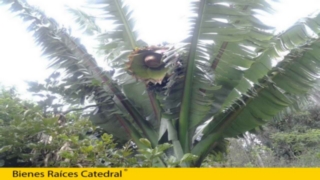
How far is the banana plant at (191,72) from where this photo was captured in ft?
7.16

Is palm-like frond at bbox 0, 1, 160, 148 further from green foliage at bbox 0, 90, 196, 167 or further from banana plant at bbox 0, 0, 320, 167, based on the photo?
green foliage at bbox 0, 90, 196, 167

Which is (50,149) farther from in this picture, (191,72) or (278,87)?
(278,87)

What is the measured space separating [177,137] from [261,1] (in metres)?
1.13

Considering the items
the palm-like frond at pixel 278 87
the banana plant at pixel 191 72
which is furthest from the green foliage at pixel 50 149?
the palm-like frond at pixel 278 87

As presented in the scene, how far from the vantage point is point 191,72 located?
2.32 meters

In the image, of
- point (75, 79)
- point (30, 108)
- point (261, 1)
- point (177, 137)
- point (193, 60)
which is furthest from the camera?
point (75, 79)

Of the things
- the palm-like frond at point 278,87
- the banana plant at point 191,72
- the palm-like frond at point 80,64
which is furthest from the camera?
the palm-like frond at point 80,64

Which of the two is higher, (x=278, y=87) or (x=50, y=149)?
(x=278, y=87)

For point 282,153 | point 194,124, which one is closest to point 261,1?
point 194,124

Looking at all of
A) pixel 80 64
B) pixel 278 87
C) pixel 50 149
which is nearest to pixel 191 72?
pixel 278 87

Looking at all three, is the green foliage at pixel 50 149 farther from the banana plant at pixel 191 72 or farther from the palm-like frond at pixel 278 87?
the palm-like frond at pixel 278 87

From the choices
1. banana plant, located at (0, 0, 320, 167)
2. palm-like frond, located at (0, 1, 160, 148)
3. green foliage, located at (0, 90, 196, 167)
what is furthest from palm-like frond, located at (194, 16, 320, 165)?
green foliage, located at (0, 90, 196, 167)
